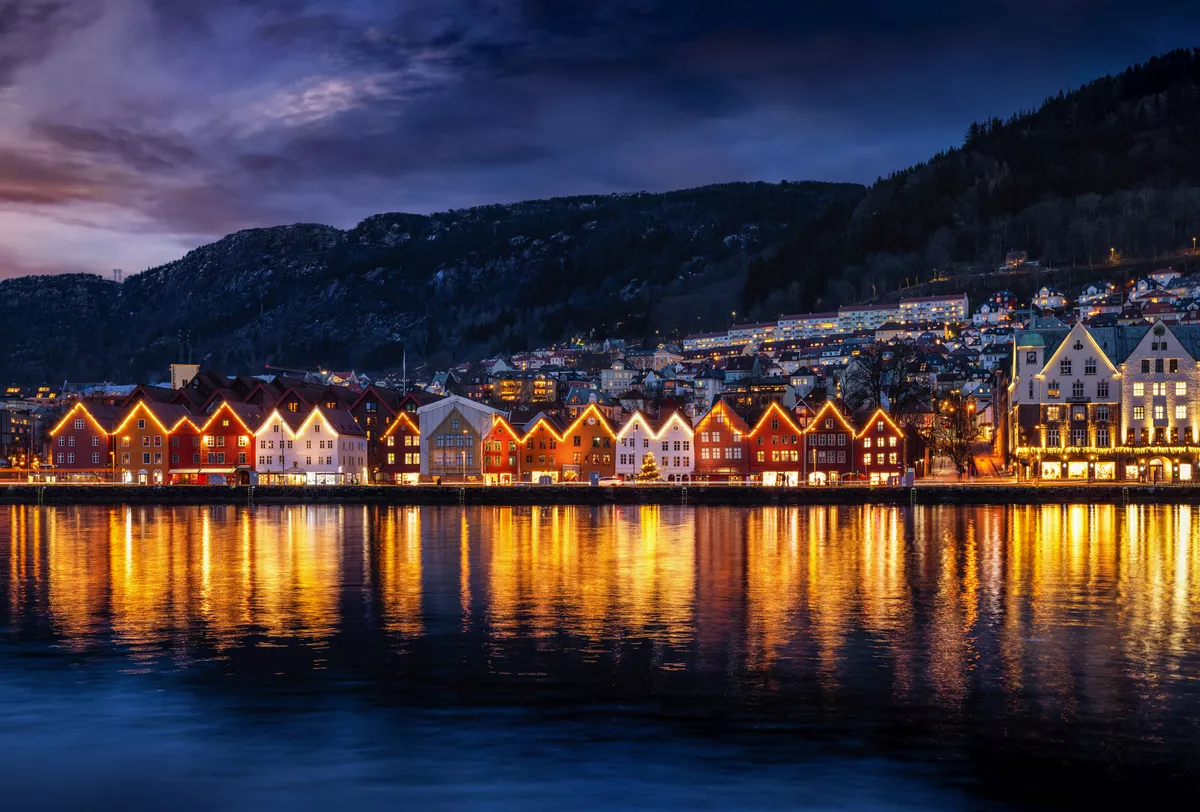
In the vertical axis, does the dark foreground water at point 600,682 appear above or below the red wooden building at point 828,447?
below

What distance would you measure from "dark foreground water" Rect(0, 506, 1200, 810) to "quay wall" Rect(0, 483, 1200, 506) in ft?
142

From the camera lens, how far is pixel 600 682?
78.5ft

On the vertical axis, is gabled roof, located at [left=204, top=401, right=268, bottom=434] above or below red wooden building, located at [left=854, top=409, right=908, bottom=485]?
above

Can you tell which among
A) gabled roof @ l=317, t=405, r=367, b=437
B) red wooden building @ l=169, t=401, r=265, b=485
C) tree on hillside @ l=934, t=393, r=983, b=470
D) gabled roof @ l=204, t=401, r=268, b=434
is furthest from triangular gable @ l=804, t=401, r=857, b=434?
red wooden building @ l=169, t=401, r=265, b=485

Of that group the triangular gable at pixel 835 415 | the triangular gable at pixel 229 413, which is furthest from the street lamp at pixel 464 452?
the triangular gable at pixel 835 415

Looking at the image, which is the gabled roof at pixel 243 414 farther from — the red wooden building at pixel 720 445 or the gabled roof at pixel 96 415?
the red wooden building at pixel 720 445

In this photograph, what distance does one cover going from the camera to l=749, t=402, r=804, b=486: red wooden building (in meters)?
105

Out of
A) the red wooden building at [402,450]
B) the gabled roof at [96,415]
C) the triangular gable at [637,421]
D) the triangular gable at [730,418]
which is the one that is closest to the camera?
the triangular gable at [730,418]

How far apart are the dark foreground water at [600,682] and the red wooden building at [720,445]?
5698 centimetres

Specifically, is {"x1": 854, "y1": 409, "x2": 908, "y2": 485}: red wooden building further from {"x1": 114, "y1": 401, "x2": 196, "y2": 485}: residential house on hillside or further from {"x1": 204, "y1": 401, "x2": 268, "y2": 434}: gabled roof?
{"x1": 114, "y1": 401, "x2": 196, "y2": 485}: residential house on hillside

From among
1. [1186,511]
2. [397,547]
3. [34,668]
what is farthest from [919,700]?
[1186,511]

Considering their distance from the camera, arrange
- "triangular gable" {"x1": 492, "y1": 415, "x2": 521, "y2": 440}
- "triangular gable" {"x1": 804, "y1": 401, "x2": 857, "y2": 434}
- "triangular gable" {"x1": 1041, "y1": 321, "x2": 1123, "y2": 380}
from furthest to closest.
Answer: "triangular gable" {"x1": 492, "y1": 415, "x2": 521, "y2": 440} → "triangular gable" {"x1": 804, "y1": 401, "x2": 857, "y2": 434} → "triangular gable" {"x1": 1041, "y1": 321, "x2": 1123, "y2": 380}

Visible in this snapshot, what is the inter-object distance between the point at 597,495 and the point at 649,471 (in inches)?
367

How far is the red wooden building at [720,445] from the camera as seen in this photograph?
105812 mm
